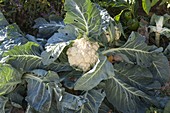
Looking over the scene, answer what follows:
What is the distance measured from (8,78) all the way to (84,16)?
477mm

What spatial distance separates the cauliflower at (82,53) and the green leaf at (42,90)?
0.13m

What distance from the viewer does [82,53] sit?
1.78m

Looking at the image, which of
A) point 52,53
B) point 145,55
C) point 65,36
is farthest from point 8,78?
point 145,55

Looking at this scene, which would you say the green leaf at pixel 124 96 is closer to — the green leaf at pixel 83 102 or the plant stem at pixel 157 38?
the green leaf at pixel 83 102

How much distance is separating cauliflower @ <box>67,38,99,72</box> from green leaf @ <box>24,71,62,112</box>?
0.42 feet

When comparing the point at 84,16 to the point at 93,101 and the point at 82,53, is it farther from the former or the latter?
the point at 93,101

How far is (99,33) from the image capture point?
1.74 m

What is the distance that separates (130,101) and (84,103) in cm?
26

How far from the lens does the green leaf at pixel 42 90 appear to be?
171 centimetres

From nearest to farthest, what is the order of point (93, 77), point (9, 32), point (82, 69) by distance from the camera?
1. point (93, 77)
2. point (82, 69)
3. point (9, 32)

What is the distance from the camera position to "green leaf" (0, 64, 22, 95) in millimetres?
1699

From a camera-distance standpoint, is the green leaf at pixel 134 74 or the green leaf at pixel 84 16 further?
the green leaf at pixel 134 74

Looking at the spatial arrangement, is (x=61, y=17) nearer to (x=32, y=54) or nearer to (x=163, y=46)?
(x=32, y=54)

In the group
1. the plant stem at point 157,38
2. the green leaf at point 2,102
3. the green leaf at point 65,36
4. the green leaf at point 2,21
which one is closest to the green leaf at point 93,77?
the green leaf at point 65,36
